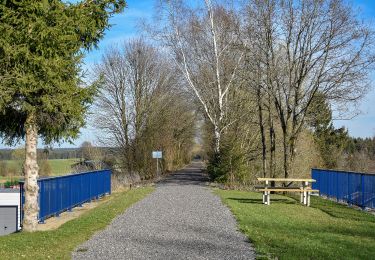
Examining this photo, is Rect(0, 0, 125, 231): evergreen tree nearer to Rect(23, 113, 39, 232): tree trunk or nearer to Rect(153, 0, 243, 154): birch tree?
Rect(23, 113, 39, 232): tree trunk

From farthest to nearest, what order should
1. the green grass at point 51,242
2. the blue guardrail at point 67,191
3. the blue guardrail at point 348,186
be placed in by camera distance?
1. the blue guardrail at point 348,186
2. the blue guardrail at point 67,191
3. the green grass at point 51,242

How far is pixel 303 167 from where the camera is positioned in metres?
38.2

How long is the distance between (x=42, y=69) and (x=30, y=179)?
2839mm

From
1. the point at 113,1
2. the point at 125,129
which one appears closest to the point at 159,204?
the point at 113,1

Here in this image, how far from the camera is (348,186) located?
20.8 metres

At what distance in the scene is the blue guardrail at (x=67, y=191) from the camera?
51.2ft

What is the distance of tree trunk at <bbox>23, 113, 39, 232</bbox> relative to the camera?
12305mm

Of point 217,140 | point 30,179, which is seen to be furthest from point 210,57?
point 30,179

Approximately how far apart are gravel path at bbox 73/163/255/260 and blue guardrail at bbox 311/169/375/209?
6165 millimetres

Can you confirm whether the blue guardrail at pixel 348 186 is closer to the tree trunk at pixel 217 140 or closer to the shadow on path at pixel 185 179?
the tree trunk at pixel 217 140

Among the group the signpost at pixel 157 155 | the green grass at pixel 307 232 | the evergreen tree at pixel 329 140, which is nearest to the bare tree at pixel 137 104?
the signpost at pixel 157 155

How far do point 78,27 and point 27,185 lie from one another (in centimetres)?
399

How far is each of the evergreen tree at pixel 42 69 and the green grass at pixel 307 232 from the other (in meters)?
5.06

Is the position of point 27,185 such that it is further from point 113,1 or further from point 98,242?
point 113,1
